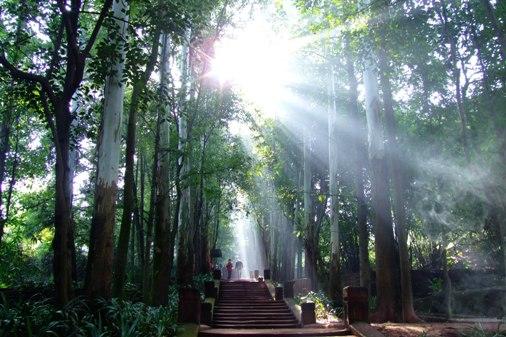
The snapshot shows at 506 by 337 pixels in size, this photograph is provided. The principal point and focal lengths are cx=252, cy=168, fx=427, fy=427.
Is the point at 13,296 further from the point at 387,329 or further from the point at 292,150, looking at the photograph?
the point at 292,150

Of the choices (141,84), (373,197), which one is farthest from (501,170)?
(141,84)

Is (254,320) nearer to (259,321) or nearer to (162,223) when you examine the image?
(259,321)

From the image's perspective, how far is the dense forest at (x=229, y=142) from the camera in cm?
702

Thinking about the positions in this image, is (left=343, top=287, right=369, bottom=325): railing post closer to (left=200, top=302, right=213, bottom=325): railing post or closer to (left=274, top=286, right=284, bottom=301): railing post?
(left=200, top=302, right=213, bottom=325): railing post

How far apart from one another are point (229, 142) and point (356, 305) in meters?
17.9

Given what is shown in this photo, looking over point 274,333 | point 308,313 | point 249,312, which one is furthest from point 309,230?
point 274,333

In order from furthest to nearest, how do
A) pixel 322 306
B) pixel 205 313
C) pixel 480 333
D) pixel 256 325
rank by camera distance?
pixel 322 306 → pixel 256 325 → pixel 205 313 → pixel 480 333

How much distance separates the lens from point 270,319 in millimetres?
14141

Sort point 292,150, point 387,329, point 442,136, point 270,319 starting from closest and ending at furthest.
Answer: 1. point 387,329
2. point 270,319
3. point 442,136
4. point 292,150

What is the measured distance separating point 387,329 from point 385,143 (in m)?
5.45

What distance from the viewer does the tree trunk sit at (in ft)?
35.5

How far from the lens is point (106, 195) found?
8.47m

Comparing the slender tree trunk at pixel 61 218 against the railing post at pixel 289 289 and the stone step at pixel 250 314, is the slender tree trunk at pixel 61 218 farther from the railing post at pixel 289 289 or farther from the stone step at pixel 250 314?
the railing post at pixel 289 289

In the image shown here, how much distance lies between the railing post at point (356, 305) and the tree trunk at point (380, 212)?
7.37 ft
